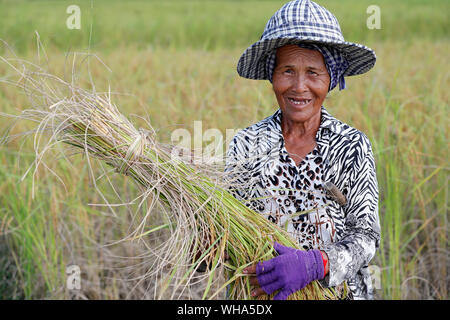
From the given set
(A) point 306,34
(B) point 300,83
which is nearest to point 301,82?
(B) point 300,83

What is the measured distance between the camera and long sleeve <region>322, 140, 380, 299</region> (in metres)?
1.35

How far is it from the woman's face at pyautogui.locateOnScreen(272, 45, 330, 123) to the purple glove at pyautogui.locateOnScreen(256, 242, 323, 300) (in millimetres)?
425

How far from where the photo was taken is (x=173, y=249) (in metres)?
1.45

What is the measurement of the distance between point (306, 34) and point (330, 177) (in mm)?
416

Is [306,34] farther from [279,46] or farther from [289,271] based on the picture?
[289,271]

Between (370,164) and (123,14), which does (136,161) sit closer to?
(370,164)

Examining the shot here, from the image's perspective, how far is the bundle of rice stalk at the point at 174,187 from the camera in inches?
54.6

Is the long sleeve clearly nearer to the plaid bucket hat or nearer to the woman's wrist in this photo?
the woman's wrist

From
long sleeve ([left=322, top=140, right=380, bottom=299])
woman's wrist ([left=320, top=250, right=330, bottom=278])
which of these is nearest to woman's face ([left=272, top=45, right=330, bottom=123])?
long sleeve ([left=322, top=140, right=380, bottom=299])

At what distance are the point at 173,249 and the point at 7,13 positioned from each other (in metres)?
8.35

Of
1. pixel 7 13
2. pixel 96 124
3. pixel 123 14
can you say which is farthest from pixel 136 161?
pixel 123 14

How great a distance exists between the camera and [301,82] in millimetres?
1490

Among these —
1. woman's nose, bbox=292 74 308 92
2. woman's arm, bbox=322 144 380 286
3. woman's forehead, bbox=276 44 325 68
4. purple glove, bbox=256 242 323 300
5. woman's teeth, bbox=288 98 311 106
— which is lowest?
purple glove, bbox=256 242 323 300
